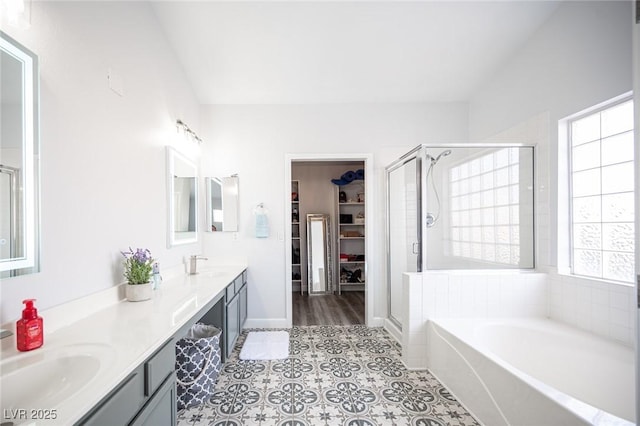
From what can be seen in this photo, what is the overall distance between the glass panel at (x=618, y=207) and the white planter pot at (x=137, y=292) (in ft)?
10.3

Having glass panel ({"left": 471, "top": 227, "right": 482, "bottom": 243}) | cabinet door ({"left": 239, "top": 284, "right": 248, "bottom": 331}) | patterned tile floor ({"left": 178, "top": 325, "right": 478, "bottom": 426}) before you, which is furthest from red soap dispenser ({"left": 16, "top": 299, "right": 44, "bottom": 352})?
glass panel ({"left": 471, "top": 227, "right": 482, "bottom": 243})

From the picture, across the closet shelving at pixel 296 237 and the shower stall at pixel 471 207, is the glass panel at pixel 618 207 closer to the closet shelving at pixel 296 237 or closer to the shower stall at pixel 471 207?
the shower stall at pixel 471 207

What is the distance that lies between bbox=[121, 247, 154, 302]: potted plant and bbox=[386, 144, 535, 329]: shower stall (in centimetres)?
215

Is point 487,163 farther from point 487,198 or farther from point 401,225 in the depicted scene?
point 401,225

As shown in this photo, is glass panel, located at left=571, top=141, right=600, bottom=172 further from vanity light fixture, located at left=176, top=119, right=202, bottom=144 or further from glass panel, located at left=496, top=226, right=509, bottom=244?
vanity light fixture, located at left=176, top=119, right=202, bottom=144

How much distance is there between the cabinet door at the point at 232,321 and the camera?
2.47 metres

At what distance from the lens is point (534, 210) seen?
8.26 feet

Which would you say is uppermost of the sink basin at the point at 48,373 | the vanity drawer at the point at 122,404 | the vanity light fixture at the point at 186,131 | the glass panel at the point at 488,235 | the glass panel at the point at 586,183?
the vanity light fixture at the point at 186,131

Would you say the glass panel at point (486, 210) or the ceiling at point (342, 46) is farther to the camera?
the glass panel at point (486, 210)

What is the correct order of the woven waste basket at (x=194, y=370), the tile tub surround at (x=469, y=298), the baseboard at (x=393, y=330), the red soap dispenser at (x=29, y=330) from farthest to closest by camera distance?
1. the baseboard at (x=393, y=330)
2. the tile tub surround at (x=469, y=298)
3. the woven waste basket at (x=194, y=370)
4. the red soap dispenser at (x=29, y=330)

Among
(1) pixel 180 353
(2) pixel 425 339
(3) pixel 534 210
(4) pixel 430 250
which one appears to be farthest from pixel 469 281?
(1) pixel 180 353

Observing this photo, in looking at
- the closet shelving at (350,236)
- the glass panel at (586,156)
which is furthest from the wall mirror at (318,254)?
the glass panel at (586,156)

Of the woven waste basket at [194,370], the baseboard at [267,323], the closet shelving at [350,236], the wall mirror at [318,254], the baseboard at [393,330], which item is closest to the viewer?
the woven waste basket at [194,370]

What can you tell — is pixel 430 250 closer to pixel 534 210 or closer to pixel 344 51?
pixel 534 210
